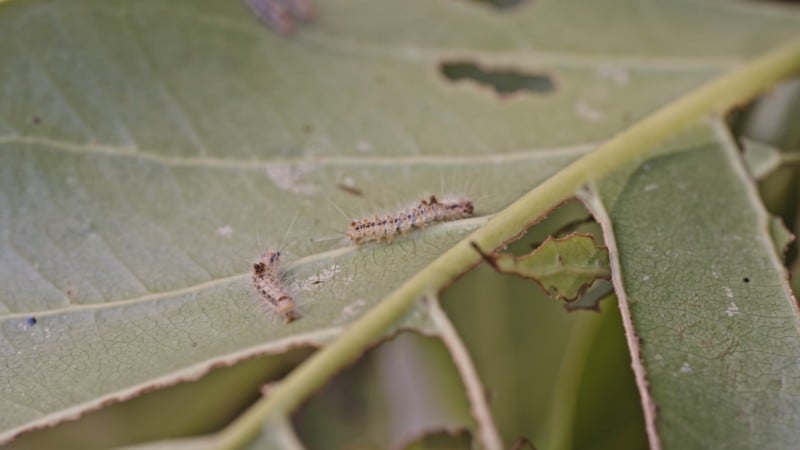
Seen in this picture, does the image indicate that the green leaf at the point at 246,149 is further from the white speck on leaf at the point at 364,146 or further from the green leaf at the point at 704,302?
the green leaf at the point at 704,302

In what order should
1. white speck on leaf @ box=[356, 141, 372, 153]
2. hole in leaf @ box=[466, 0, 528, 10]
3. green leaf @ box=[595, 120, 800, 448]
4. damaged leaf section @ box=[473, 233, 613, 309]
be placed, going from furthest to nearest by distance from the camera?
hole in leaf @ box=[466, 0, 528, 10] < white speck on leaf @ box=[356, 141, 372, 153] < damaged leaf section @ box=[473, 233, 613, 309] < green leaf @ box=[595, 120, 800, 448]

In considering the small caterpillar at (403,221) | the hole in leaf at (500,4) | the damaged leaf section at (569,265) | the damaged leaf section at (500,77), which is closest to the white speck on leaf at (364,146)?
the small caterpillar at (403,221)

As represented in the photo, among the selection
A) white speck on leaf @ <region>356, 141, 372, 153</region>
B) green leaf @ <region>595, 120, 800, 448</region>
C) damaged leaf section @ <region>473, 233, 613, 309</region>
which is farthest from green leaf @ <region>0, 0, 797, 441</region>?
green leaf @ <region>595, 120, 800, 448</region>

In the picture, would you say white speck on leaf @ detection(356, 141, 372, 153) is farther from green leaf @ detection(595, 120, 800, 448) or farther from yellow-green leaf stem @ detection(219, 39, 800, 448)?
green leaf @ detection(595, 120, 800, 448)

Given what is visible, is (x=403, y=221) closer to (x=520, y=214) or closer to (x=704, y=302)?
(x=520, y=214)

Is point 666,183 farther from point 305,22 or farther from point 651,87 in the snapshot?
point 305,22

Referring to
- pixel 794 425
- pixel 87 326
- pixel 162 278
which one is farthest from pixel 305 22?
pixel 794 425
